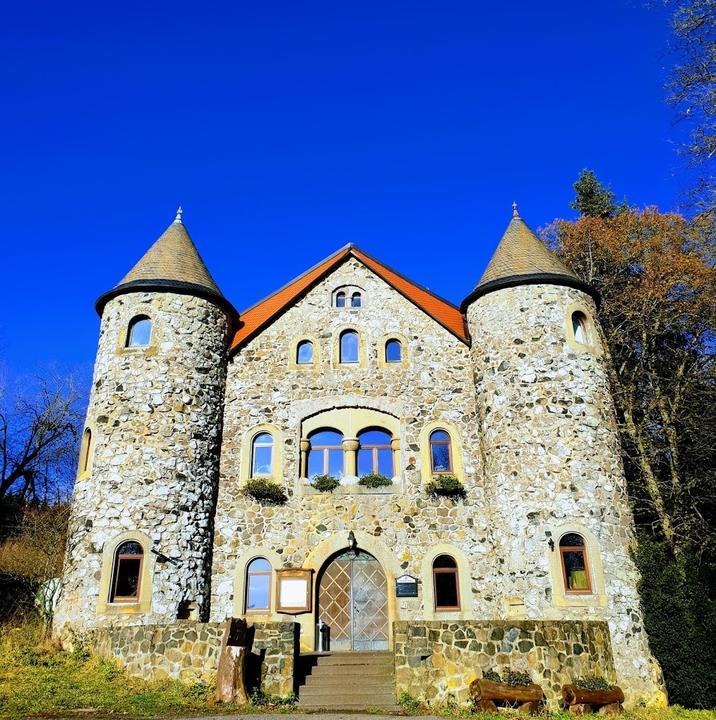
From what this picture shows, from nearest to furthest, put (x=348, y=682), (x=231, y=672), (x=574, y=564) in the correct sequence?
(x=231, y=672) → (x=348, y=682) → (x=574, y=564)

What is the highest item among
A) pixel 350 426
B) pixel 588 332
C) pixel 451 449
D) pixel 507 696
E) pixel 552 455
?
pixel 588 332

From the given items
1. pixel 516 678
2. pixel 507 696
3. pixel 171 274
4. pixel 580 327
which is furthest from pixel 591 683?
pixel 171 274

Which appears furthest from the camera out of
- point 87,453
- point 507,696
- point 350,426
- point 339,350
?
point 339,350

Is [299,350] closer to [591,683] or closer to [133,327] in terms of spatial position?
[133,327]

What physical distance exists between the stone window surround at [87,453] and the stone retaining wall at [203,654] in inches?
196

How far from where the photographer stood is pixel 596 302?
691 inches

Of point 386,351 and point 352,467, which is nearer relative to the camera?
point 352,467

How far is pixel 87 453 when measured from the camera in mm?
16078

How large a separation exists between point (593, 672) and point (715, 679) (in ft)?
12.5

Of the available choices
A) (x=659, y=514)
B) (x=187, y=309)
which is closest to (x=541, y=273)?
(x=659, y=514)

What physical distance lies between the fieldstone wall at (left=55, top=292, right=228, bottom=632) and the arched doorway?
2.87 meters

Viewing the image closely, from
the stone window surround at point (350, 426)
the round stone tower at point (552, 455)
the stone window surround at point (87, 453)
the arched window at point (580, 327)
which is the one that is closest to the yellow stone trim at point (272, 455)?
the stone window surround at point (350, 426)

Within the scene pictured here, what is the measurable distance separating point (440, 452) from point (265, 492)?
4.52 m

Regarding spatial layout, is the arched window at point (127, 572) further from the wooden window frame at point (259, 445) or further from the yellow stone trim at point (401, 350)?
the yellow stone trim at point (401, 350)
